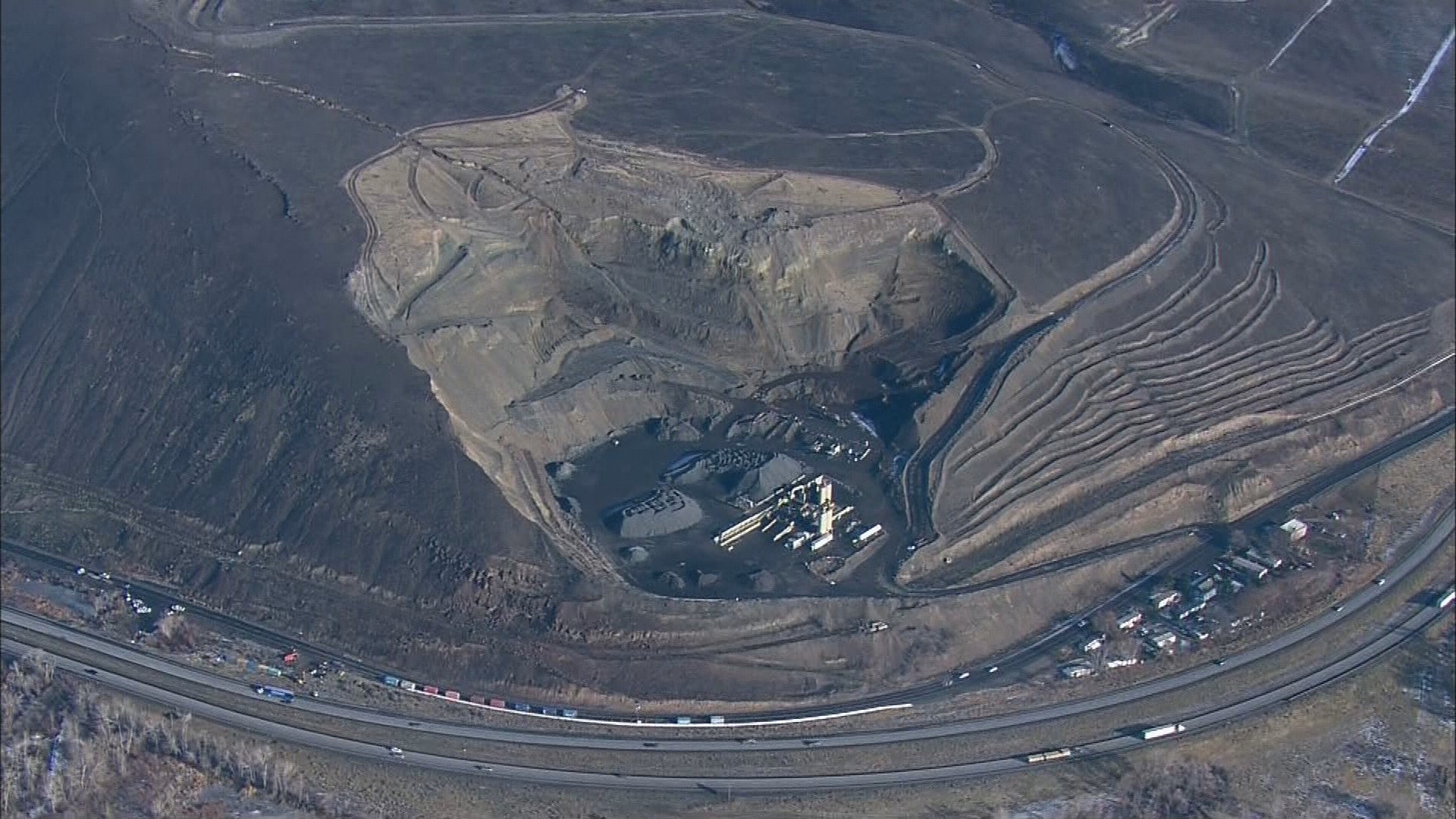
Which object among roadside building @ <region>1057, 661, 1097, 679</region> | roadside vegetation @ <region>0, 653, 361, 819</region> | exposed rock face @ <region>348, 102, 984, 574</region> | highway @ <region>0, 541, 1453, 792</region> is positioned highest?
exposed rock face @ <region>348, 102, 984, 574</region>

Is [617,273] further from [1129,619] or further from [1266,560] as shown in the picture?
[1266,560]

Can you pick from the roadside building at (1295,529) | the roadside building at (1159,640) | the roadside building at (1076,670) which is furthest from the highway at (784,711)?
the roadside building at (1159,640)

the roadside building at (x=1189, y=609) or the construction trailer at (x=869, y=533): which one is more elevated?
the construction trailer at (x=869, y=533)

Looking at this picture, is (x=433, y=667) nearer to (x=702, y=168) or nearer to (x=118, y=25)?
(x=702, y=168)

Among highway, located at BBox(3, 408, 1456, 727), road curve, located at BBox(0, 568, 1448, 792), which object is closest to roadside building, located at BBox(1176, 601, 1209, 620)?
highway, located at BBox(3, 408, 1456, 727)

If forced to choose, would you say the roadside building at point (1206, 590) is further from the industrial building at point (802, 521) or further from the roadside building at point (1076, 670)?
the industrial building at point (802, 521)

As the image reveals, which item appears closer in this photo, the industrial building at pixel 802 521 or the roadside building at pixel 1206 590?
the roadside building at pixel 1206 590

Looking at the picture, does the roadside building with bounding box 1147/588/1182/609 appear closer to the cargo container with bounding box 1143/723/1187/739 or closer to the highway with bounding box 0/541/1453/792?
the highway with bounding box 0/541/1453/792
